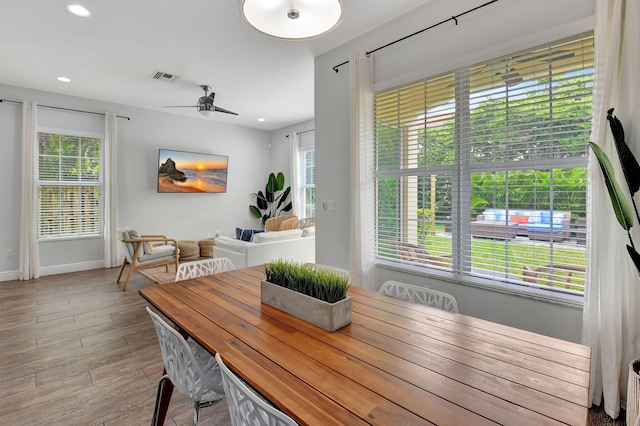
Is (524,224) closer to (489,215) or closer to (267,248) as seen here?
(489,215)

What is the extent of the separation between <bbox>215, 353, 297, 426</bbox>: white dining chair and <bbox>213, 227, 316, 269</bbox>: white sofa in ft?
9.59

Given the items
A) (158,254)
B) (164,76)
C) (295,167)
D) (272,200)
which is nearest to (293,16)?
(164,76)

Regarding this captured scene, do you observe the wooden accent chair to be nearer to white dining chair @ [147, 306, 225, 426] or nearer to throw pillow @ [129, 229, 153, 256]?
throw pillow @ [129, 229, 153, 256]

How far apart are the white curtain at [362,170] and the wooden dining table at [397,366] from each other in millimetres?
1466

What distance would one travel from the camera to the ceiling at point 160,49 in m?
2.66

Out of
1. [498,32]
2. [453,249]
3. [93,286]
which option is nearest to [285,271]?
[453,249]

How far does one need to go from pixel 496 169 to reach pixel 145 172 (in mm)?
5704

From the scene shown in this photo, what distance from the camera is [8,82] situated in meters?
4.36

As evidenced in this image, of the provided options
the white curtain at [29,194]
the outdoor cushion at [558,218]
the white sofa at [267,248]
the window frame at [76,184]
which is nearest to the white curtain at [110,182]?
the window frame at [76,184]

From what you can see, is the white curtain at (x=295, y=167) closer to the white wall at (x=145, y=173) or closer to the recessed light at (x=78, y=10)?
the white wall at (x=145, y=173)

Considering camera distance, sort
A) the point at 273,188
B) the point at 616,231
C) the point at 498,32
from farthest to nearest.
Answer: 1. the point at 273,188
2. the point at 498,32
3. the point at 616,231

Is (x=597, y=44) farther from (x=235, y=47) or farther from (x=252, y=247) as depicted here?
(x=252, y=247)

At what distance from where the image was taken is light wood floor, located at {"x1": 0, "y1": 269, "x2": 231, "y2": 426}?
1793 millimetres

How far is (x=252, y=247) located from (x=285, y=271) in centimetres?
268
